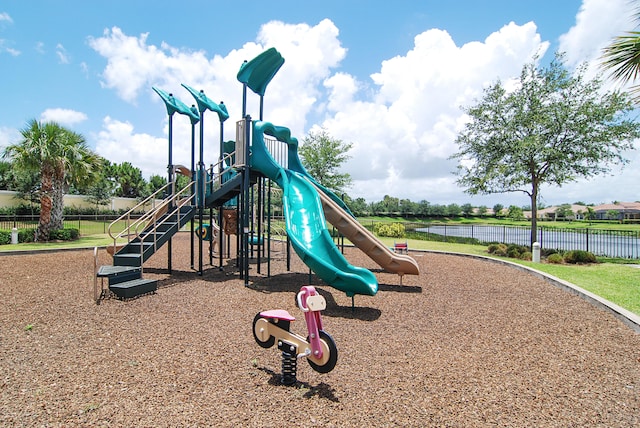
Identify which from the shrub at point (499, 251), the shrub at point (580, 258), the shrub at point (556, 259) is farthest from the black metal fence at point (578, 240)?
the shrub at point (556, 259)

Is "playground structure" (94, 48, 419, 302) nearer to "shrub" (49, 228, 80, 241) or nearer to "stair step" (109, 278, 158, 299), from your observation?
"stair step" (109, 278, 158, 299)

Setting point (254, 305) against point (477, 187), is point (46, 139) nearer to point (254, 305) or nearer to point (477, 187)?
point (254, 305)

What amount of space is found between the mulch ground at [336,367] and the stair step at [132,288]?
0.19m

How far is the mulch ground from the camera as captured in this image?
3.48 metres

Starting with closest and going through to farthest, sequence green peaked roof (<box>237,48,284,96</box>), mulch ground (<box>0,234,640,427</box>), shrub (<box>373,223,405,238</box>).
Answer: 1. mulch ground (<box>0,234,640,427</box>)
2. green peaked roof (<box>237,48,284,96</box>)
3. shrub (<box>373,223,405,238</box>)

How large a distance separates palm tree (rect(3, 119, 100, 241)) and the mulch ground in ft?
49.6

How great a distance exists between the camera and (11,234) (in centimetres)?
1975

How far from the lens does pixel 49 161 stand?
2078cm

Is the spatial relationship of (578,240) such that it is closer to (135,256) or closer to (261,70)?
(261,70)

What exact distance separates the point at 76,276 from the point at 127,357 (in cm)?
761

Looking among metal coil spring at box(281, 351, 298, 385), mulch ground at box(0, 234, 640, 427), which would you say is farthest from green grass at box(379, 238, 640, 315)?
metal coil spring at box(281, 351, 298, 385)

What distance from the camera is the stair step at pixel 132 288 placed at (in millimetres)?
7867

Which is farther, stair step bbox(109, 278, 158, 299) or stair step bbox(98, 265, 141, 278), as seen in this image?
stair step bbox(98, 265, 141, 278)

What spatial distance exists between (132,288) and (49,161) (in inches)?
703
